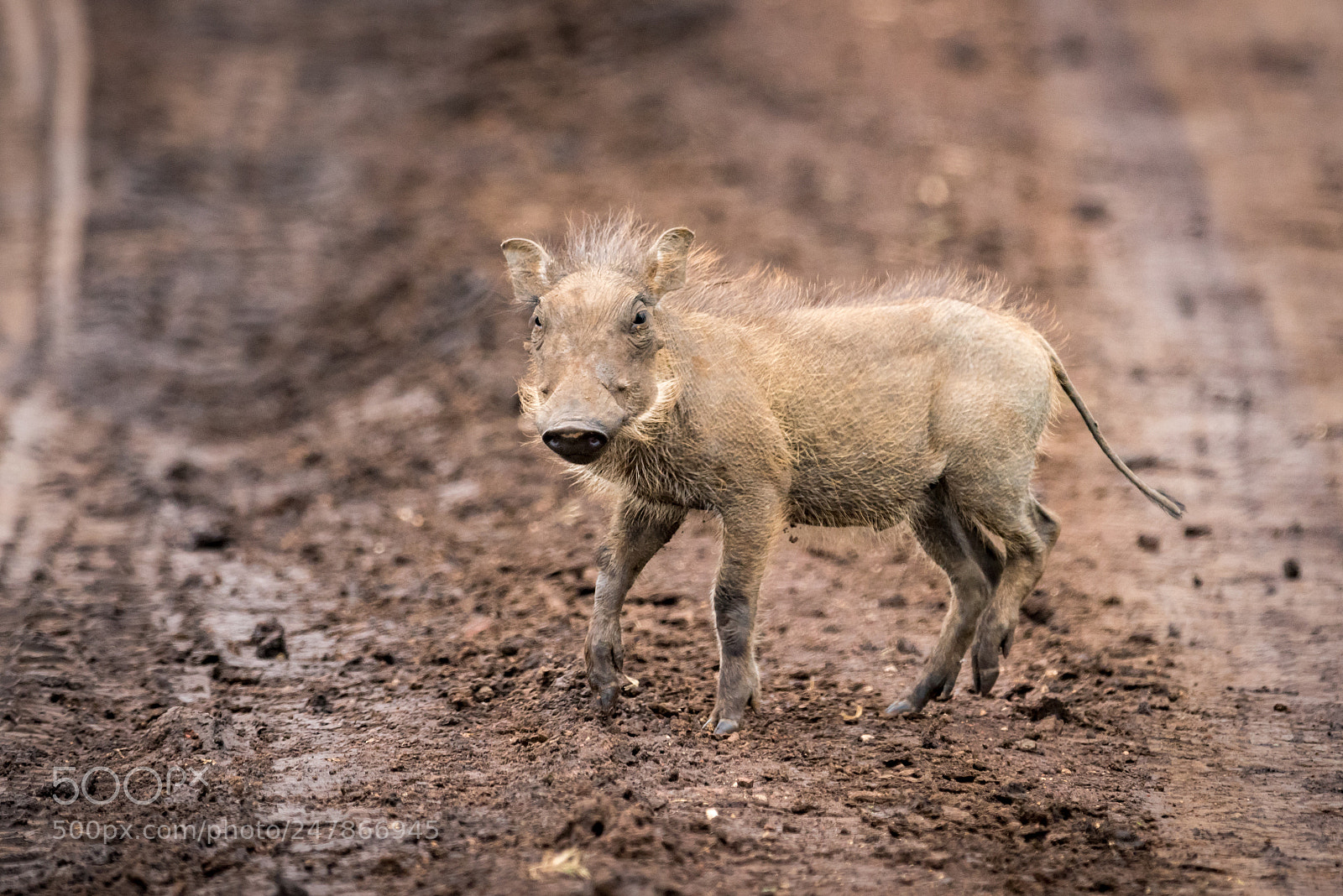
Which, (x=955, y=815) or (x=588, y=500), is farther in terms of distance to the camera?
(x=588, y=500)

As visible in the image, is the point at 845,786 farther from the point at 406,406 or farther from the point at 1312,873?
the point at 406,406

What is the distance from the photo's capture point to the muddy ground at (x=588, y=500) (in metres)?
4.09

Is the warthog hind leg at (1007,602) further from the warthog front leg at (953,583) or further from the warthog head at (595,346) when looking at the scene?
the warthog head at (595,346)

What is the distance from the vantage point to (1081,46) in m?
15.5

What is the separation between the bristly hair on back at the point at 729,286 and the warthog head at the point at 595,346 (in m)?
0.06

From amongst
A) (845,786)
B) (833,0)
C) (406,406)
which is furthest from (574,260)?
(833,0)

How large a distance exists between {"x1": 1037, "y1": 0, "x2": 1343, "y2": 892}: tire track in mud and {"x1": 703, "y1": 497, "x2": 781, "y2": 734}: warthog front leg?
142cm

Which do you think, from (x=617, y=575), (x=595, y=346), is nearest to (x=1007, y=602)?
(x=617, y=575)

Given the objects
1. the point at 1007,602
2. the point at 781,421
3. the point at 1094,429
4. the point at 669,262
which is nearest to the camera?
the point at 669,262

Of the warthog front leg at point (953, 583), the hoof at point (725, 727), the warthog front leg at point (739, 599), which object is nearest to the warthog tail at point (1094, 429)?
the warthog front leg at point (953, 583)

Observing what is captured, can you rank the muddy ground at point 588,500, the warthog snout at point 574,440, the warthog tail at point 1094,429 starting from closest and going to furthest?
1. the warthog snout at point 574,440
2. the muddy ground at point 588,500
3. the warthog tail at point 1094,429

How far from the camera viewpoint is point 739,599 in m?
4.58

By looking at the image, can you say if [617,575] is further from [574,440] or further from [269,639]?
[269,639]

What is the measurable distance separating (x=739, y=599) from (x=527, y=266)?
1.37 metres
